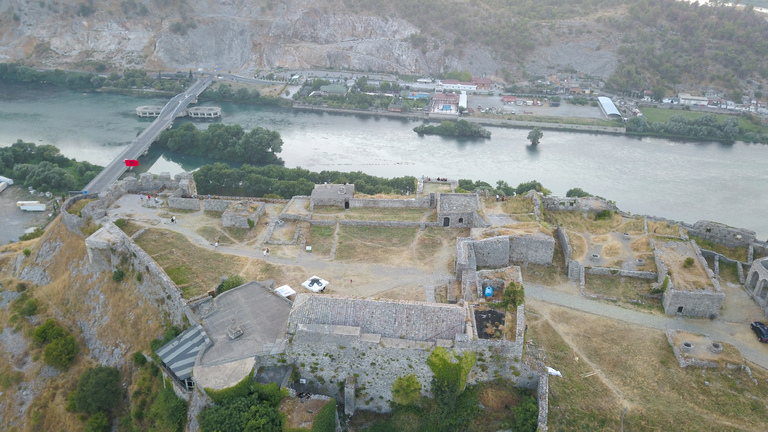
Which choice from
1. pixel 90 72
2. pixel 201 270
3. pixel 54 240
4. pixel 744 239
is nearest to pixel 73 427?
pixel 201 270

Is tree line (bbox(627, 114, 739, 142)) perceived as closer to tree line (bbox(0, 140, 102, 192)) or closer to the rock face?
the rock face

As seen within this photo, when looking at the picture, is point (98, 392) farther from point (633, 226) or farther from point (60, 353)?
point (633, 226)

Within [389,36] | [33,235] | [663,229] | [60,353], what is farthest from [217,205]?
[389,36]

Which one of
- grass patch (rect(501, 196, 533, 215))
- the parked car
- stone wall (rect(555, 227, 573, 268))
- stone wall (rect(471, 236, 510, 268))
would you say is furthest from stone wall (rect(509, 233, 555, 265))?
the parked car

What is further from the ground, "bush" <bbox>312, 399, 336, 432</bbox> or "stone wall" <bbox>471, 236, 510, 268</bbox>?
"stone wall" <bbox>471, 236, 510, 268</bbox>

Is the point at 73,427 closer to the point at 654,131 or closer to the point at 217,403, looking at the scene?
the point at 217,403

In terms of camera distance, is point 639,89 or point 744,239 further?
point 639,89

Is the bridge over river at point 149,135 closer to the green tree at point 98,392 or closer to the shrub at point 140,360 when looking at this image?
the green tree at point 98,392
